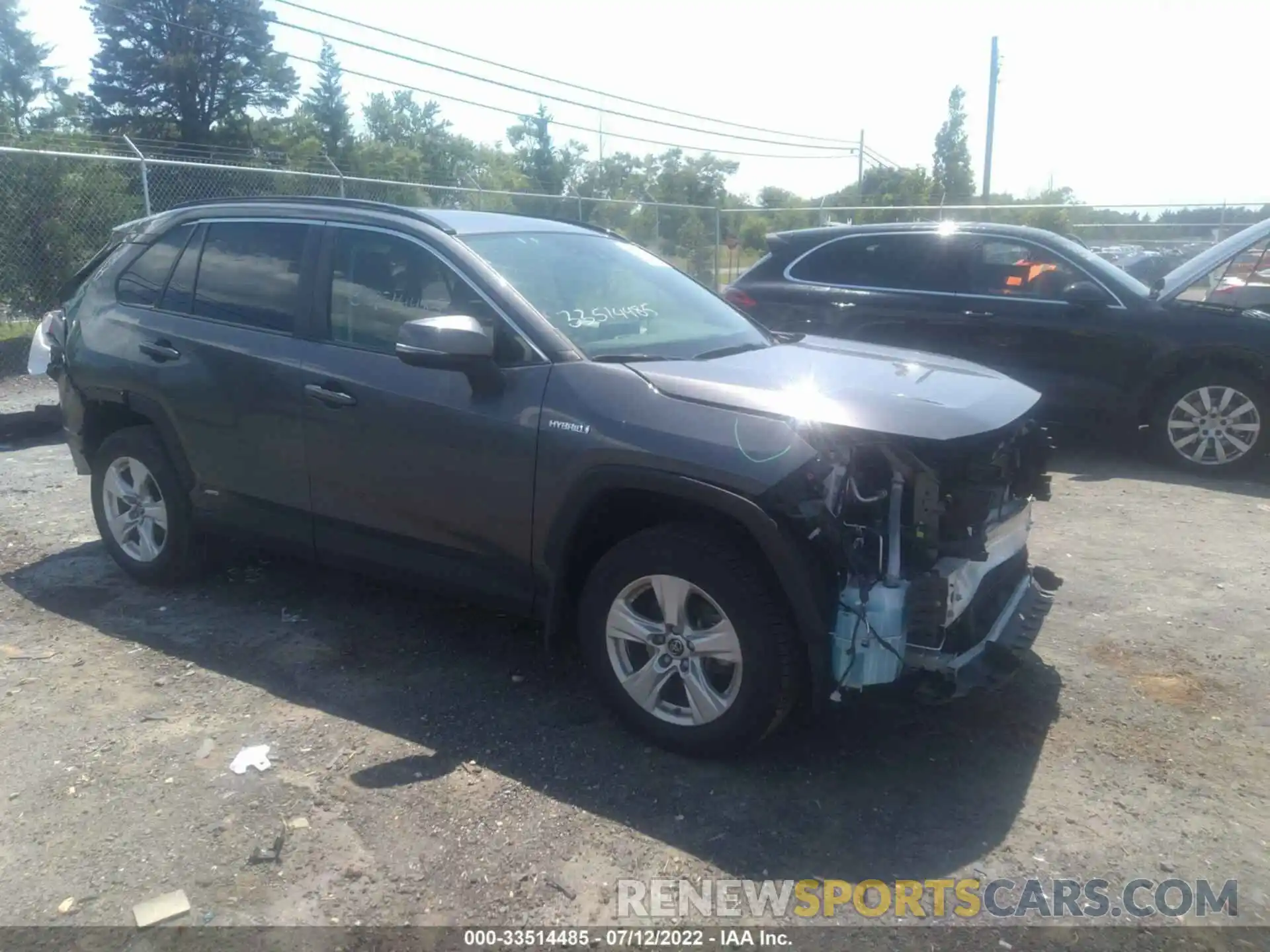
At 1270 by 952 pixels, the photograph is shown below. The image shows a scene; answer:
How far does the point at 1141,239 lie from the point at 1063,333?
1318cm

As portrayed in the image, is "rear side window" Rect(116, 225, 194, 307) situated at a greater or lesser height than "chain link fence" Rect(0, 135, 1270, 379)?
lesser

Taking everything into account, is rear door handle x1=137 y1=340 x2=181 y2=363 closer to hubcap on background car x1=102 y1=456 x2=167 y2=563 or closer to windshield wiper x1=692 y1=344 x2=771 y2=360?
hubcap on background car x1=102 y1=456 x2=167 y2=563

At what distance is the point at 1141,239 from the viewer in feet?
61.9

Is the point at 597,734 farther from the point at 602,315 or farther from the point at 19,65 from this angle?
the point at 19,65

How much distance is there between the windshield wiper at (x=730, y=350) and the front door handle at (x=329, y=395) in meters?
1.39

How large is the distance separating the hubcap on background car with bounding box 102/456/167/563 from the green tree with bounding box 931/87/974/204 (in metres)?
35.2

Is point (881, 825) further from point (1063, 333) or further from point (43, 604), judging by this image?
point (1063, 333)

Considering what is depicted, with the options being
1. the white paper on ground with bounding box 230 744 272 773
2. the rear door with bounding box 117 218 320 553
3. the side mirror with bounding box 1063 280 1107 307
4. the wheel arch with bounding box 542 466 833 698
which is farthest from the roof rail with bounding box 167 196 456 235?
the side mirror with bounding box 1063 280 1107 307

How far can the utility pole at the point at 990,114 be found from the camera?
93.0 feet

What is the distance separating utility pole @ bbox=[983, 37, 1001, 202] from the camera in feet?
93.0

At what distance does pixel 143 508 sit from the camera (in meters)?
5.10

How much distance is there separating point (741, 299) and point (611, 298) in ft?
15.1

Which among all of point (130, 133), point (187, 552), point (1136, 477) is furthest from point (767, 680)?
point (130, 133)

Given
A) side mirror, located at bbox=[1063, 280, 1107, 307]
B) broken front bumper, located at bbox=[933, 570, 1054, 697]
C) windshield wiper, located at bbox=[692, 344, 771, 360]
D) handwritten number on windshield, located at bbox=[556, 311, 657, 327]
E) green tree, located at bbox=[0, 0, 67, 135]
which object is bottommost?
broken front bumper, located at bbox=[933, 570, 1054, 697]
